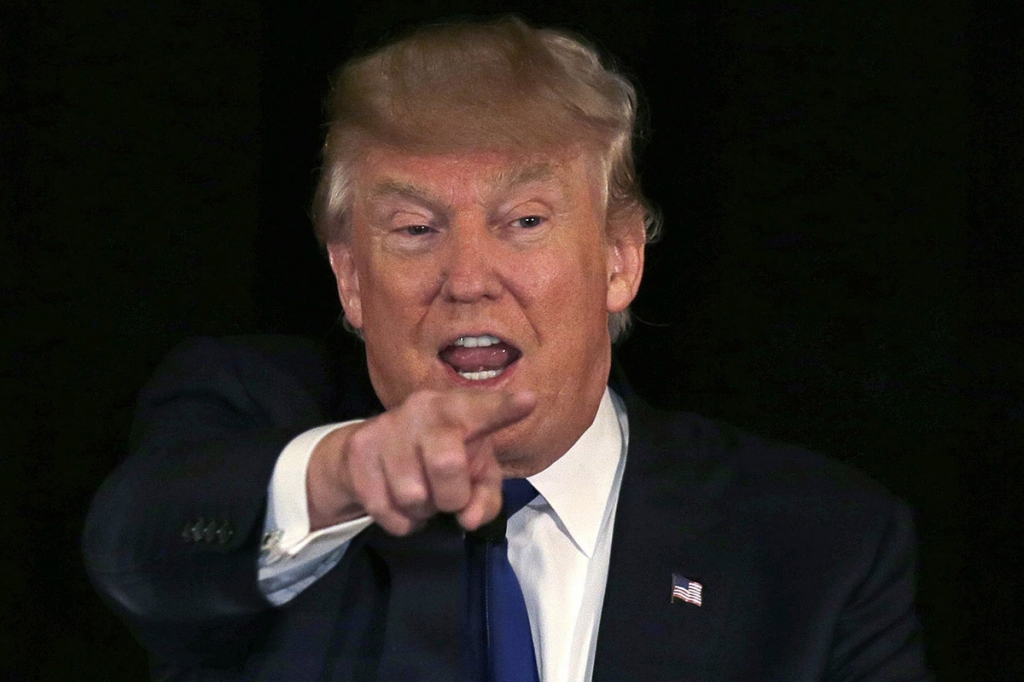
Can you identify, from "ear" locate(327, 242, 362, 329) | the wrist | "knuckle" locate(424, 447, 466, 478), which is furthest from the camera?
"ear" locate(327, 242, 362, 329)

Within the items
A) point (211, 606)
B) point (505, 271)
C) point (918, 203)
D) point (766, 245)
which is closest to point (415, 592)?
point (211, 606)

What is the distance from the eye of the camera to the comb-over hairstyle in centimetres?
175

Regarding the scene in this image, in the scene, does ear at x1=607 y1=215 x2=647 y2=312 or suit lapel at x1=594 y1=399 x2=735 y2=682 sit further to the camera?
ear at x1=607 y1=215 x2=647 y2=312

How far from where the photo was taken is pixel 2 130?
2008 millimetres

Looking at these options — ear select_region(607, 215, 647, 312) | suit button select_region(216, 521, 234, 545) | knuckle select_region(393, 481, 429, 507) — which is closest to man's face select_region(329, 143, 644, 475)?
ear select_region(607, 215, 647, 312)

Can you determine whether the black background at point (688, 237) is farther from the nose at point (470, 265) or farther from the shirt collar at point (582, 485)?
the nose at point (470, 265)

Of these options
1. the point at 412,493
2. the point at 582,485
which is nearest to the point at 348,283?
the point at 582,485

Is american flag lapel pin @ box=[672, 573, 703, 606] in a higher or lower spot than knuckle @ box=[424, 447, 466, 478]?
lower

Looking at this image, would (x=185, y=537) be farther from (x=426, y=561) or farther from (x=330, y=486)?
(x=426, y=561)

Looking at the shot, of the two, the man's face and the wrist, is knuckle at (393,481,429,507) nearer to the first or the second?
the wrist

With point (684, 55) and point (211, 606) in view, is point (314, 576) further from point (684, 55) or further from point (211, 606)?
point (684, 55)

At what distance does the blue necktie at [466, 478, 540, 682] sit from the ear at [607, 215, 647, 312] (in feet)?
1.29

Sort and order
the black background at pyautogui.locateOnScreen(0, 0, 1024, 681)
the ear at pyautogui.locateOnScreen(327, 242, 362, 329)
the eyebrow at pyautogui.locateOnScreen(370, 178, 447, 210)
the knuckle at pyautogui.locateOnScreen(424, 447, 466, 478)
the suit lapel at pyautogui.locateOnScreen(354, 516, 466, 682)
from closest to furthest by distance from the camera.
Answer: the knuckle at pyautogui.locateOnScreen(424, 447, 466, 478)
the suit lapel at pyautogui.locateOnScreen(354, 516, 466, 682)
the eyebrow at pyautogui.locateOnScreen(370, 178, 447, 210)
the ear at pyautogui.locateOnScreen(327, 242, 362, 329)
the black background at pyautogui.locateOnScreen(0, 0, 1024, 681)

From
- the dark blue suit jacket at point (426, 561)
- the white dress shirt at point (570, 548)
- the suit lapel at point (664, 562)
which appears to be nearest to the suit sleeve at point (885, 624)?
the dark blue suit jacket at point (426, 561)
